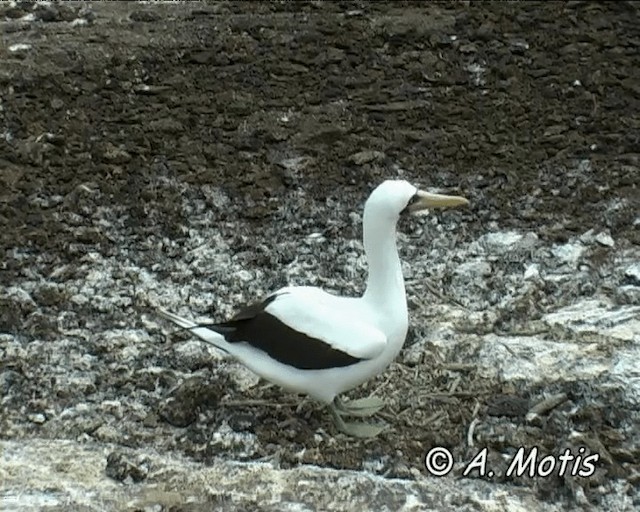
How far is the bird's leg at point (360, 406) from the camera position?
353 cm

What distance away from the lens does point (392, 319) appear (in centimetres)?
329

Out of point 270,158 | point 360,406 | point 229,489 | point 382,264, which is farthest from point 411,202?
point 270,158

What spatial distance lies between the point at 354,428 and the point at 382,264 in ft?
1.66

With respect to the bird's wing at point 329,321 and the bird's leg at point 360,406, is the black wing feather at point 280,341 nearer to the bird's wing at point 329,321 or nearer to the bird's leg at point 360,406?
the bird's wing at point 329,321

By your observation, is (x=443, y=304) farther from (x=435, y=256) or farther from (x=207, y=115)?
(x=207, y=115)

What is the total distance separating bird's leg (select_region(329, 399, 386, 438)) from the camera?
11.3ft

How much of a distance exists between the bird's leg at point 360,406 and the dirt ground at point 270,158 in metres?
0.07

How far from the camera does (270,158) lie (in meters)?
5.01

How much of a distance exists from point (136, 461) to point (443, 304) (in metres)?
1.28

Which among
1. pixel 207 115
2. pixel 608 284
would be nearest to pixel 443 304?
pixel 608 284

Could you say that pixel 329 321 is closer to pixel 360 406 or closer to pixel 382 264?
pixel 382 264

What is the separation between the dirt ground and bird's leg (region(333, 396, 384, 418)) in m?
0.07

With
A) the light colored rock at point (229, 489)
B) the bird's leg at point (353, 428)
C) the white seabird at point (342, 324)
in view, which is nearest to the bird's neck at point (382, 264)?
the white seabird at point (342, 324)

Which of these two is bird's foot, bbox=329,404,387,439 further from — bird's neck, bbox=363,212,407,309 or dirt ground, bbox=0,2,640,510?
bird's neck, bbox=363,212,407,309
